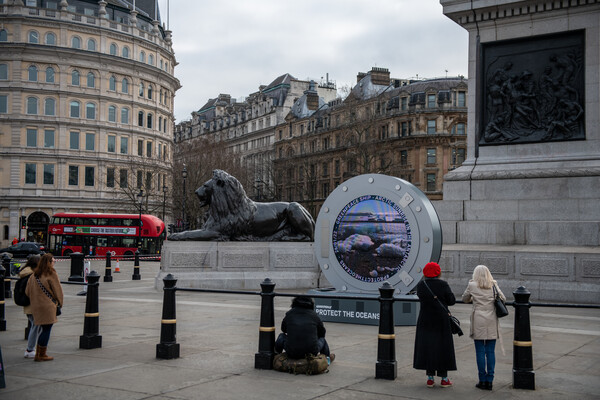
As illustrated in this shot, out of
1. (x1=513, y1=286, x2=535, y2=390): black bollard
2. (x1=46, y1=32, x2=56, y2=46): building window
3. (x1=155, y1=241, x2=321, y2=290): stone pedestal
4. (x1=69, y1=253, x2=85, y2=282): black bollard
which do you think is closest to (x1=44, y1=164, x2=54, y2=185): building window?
(x1=46, y1=32, x2=56, y2=46): building window

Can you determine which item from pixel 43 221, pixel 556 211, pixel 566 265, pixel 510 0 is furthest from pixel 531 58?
pixel 43 221

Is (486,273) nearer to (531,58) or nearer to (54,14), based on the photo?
(531,58)

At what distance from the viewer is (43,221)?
7819 centimetres

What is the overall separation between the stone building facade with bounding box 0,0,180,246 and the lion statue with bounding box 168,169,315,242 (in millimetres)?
54764

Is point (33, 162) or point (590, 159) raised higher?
point (33, 162)

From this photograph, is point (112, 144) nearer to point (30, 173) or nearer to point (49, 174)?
point (49, 174)

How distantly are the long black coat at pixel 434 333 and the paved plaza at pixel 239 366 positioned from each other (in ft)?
0.98

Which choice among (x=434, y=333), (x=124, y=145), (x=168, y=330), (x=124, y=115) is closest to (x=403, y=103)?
(x=124, y=115)

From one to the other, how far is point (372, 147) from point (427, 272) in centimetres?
5540

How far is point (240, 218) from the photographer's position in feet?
64.9

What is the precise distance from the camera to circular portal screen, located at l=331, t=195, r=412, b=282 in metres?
12.0

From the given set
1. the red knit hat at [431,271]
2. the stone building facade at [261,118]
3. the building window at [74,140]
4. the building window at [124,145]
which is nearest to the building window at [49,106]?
the building window at [74,140]

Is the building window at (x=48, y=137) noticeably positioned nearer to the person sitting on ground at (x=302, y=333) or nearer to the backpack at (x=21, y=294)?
the backpack at (x=21, y=294)

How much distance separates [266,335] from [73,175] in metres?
76.2
